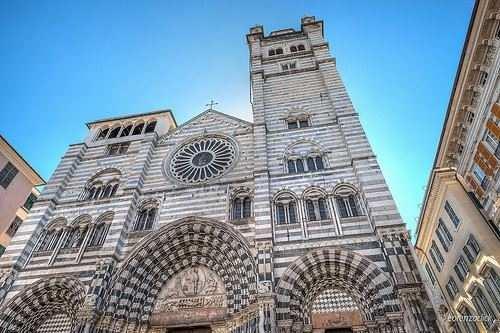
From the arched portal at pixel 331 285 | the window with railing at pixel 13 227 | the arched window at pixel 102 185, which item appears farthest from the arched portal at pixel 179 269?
the window with railing at pixel 13 227

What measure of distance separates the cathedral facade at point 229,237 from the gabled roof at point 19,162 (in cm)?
347

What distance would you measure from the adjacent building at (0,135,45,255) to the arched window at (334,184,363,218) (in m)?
18.5

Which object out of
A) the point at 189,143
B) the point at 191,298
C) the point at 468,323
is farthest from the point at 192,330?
the point at 468,323

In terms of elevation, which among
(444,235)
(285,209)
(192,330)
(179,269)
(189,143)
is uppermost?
(189,143)

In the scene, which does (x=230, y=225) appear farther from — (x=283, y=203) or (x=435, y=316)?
(x=435, y=316)

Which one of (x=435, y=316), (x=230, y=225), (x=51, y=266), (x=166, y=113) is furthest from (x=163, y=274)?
(x=166, y=113)

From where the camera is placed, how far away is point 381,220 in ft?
34.1

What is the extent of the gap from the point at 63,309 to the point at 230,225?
7.35m

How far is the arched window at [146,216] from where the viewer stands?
13.3m

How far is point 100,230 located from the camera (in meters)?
13.5

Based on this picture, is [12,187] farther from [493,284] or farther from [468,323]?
[468,323]

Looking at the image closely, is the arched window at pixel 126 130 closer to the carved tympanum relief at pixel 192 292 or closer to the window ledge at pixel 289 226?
the carved tympanum relief at pixel 192 292

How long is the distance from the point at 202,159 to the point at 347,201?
25.4ft

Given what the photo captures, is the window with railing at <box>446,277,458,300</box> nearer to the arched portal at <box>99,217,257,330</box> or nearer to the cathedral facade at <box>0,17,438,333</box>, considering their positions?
the cathedral facade at <box>0,17,438,333</box>
